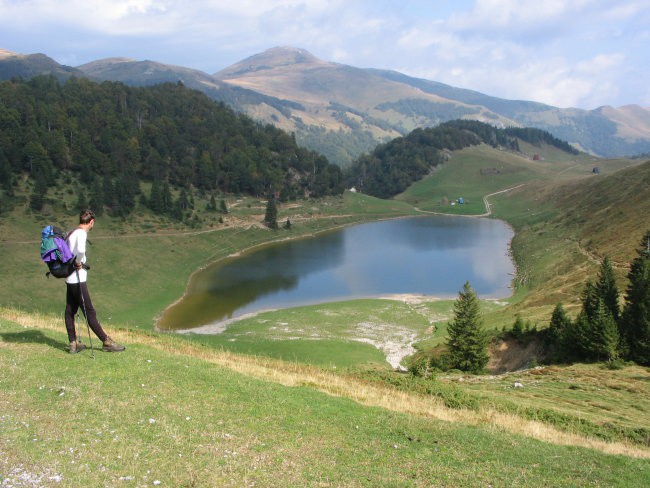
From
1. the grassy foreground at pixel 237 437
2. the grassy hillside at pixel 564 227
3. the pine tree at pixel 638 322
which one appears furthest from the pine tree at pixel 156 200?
the pine tree at pixel 638 322

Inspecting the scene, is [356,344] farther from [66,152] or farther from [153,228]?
[66,152]

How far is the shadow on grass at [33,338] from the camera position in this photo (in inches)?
567

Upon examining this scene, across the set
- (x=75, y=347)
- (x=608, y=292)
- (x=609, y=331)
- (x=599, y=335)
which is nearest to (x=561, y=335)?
(x=599, y=335)

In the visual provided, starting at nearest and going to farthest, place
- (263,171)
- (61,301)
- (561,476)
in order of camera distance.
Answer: (561,476) → (61,301) → (263,171)

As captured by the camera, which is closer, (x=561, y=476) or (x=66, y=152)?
(x=561, y=476)

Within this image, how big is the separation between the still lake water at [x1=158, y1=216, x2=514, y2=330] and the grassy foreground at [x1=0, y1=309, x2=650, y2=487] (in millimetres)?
43555

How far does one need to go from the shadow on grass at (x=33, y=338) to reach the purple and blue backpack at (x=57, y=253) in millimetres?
2868

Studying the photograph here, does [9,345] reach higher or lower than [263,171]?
lower

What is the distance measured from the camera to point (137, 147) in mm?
118188

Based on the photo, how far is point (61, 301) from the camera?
59219 millimetres

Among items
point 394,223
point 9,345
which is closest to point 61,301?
point 9,345

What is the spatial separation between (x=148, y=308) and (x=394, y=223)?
90.7 m

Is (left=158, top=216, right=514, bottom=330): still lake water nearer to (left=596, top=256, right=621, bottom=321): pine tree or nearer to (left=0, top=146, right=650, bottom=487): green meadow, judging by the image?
(left=596, top=256, right=621, bottom=321): pine tree

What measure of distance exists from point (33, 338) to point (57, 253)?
14.3ft
